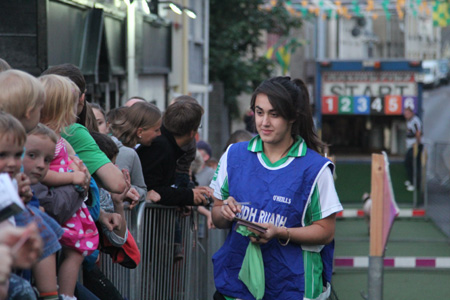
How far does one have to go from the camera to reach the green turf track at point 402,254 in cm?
1071

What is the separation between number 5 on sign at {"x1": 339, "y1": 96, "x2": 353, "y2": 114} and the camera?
2036 centimetres

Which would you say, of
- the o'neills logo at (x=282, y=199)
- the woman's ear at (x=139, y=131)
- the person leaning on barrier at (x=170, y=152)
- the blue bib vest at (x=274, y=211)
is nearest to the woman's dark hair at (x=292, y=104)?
the blue bib vest at (x=274, y=211)

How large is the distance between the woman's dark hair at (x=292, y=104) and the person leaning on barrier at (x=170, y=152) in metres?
1.94

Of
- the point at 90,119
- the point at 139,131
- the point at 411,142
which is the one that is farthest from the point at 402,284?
the point at 411,142

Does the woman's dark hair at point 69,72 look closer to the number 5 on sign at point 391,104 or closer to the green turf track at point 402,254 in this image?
the green turf track at point 402,254

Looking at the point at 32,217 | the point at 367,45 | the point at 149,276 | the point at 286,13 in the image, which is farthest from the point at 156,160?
the point at 367,45

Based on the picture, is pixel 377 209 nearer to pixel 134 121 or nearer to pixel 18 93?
pixel 134 121

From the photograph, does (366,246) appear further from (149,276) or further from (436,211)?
(149,276)

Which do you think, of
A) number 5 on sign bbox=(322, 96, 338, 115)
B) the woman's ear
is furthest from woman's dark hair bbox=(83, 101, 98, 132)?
number 5 on sign bbox=(322, 96, 338, 115)

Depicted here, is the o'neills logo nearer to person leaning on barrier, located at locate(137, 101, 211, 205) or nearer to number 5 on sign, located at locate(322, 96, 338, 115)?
person leaning on barrier, located at locate(137, 101, 211, 205)

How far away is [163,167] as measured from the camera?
6.88 metres

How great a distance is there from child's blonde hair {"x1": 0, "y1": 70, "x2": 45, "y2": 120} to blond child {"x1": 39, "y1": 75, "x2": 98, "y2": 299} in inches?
24.6

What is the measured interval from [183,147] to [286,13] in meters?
22.9

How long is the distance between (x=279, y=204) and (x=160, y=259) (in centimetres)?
252
